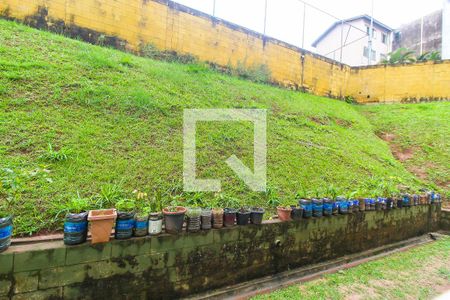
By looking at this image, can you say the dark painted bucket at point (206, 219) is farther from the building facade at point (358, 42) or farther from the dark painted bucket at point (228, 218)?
the building facade at point (358, 42)

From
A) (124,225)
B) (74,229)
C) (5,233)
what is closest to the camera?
(5,233)

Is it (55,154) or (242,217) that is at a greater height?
(55,154)

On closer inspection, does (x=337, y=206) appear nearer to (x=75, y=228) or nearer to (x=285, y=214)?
(x=285, y=214)

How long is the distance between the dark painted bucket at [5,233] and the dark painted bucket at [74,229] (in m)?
0.29

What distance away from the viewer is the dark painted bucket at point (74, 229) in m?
1.60

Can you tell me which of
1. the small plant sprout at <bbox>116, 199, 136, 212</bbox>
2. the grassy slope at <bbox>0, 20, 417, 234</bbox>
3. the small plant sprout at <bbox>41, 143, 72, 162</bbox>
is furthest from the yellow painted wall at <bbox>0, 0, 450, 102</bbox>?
the small plant sprout at <bbox>116, 199, 136, 212</bbox>

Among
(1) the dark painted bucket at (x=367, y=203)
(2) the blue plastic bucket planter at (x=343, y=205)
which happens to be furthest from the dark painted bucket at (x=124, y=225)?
(1) the dark painted bucket at (x=367, y=203)

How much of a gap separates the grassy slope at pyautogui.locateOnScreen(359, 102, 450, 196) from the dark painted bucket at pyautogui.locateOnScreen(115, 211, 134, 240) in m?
5.90

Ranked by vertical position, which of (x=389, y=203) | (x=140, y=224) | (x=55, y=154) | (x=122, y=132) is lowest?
(x=389, y=203)

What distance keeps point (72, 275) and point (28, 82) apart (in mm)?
2704

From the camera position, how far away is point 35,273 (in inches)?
58.2

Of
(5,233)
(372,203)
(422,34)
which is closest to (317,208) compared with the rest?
(372,203)

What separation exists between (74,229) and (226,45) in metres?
5.90

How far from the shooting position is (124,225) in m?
1.78
